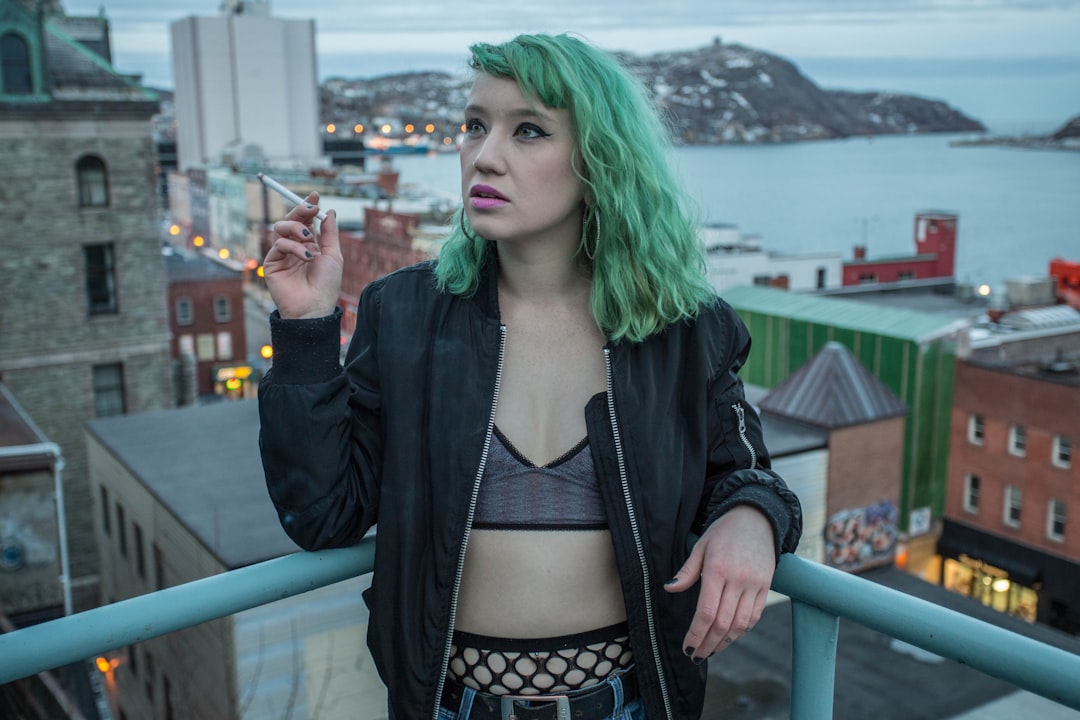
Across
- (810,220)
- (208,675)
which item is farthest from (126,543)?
(810,220)

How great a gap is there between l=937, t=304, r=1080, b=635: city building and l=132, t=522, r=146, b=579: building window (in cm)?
2009

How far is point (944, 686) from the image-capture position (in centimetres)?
1462

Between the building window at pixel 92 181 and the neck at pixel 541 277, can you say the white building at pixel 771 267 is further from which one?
the neck at pixel 541 277

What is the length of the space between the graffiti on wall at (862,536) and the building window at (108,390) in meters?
16.4

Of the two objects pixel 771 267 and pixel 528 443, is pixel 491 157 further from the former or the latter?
pixel 771 267

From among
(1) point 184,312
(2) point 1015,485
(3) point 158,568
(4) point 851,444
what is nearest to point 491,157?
(3) point 158,568

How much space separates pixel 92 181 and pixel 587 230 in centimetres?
2400

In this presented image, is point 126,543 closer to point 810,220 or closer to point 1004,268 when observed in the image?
point 1004,268

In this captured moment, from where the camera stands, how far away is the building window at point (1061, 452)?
83.9 feet

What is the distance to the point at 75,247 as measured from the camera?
24.0m

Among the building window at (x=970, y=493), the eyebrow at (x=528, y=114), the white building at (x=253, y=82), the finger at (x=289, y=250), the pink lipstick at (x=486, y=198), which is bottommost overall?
the building window at (x=970, y=493)

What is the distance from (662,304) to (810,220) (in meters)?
152

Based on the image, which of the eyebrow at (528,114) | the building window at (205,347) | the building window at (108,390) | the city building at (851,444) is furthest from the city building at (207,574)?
the building window at (205,347)

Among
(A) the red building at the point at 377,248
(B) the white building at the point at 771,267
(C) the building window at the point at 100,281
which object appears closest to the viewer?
(C) the building window at the point at 100,281
